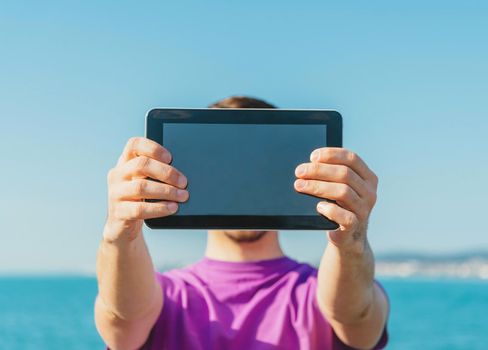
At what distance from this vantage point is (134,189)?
10.6ft

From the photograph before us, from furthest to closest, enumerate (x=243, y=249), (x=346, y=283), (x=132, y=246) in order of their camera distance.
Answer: (x=243, y=249), (x=346, y=283), (x=132, y=246)

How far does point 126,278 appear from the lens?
12.0 ft

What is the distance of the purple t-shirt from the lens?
393cm

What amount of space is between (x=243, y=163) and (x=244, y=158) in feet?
0.09

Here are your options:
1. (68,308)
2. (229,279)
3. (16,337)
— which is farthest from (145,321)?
(68,308)

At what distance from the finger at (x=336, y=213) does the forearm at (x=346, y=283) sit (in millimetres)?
329

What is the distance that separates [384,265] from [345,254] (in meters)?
170

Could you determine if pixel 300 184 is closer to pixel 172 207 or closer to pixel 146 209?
pixel 172 207

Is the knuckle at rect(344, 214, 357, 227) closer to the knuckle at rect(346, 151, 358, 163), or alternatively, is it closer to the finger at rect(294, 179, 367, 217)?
the finger at rect(294, 179, 367, 217)

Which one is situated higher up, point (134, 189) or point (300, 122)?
point (300, 122)

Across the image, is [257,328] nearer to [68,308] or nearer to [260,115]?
[260,115]

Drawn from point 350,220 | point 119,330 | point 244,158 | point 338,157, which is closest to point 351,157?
point 338,157

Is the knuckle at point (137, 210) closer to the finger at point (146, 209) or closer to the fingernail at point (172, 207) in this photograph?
the finger at point (146, 209)

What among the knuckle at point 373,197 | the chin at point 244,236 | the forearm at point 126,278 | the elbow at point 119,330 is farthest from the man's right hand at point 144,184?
the chin at point 244,236
